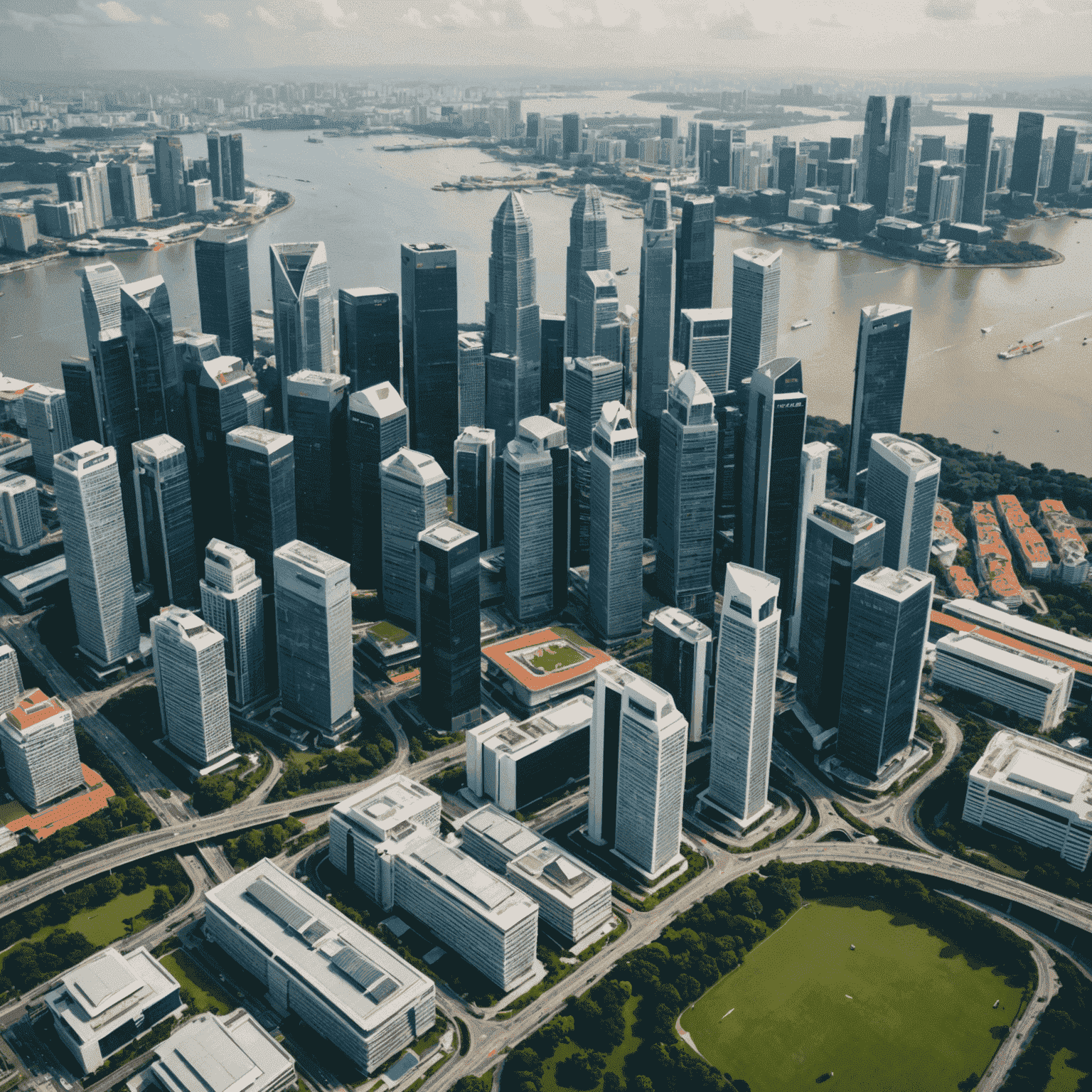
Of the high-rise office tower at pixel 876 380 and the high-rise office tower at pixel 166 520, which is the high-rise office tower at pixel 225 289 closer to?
the high-rise office tower at pixel 166 520

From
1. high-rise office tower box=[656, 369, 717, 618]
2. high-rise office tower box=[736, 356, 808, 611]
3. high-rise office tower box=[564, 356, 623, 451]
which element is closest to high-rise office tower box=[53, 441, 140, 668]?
high-rise office tower box=[564, 356, 623, 451]

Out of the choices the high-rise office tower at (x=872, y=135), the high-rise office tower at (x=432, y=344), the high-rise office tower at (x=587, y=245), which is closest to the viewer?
the high-rise office tower at (x=432, y=344)

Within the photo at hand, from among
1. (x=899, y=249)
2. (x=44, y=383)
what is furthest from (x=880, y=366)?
(x=899, y=249)

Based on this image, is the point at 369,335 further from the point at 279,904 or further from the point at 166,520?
the point at 279,904

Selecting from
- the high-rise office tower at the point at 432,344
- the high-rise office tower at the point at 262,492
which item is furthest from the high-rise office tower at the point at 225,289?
the high-rise office tower at the point at 262,492

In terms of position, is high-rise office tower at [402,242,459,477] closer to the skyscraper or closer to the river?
the skyscraper
